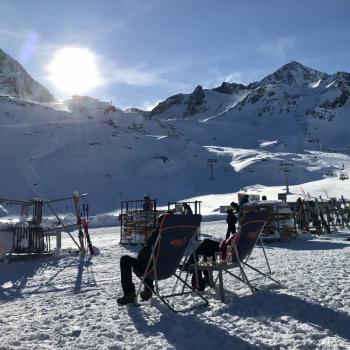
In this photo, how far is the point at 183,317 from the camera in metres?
6.27

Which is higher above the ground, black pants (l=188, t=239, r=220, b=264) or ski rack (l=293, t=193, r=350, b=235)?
ski rack (l=293, t=193, r=350, b=235)

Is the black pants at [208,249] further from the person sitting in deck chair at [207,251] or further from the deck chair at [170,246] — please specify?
the deck chair at [170,246]

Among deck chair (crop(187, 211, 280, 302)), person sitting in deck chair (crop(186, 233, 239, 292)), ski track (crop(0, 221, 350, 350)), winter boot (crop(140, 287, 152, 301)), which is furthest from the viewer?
person sitting in deck chair (crop(186, 233, 239, 292))

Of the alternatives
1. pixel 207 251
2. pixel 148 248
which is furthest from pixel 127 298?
pixel 207 251

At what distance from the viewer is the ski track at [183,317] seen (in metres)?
5.23

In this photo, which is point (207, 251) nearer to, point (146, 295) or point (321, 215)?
point (146, 295)

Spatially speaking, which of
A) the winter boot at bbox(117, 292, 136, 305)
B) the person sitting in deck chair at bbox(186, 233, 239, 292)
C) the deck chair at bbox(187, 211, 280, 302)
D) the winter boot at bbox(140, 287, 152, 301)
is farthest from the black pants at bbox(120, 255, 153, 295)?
the person sitting in deck chair at bbox(186, 233, 239, 292)

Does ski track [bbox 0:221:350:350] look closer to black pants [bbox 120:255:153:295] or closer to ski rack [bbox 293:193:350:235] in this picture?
black pants [bbox 120:255:153:295]

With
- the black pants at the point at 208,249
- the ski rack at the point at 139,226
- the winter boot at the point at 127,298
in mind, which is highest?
the ski rack at the point at 139,226

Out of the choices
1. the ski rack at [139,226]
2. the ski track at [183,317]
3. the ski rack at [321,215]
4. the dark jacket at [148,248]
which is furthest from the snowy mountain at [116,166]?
the dark jacket at [148,248]

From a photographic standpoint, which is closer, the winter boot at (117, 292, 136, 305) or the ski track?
the ski track

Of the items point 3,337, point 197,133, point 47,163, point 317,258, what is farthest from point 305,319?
point 197,133

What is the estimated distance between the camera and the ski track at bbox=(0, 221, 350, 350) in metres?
5.23

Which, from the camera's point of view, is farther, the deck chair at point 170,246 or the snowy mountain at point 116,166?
the snowy mountain at point 116,166
